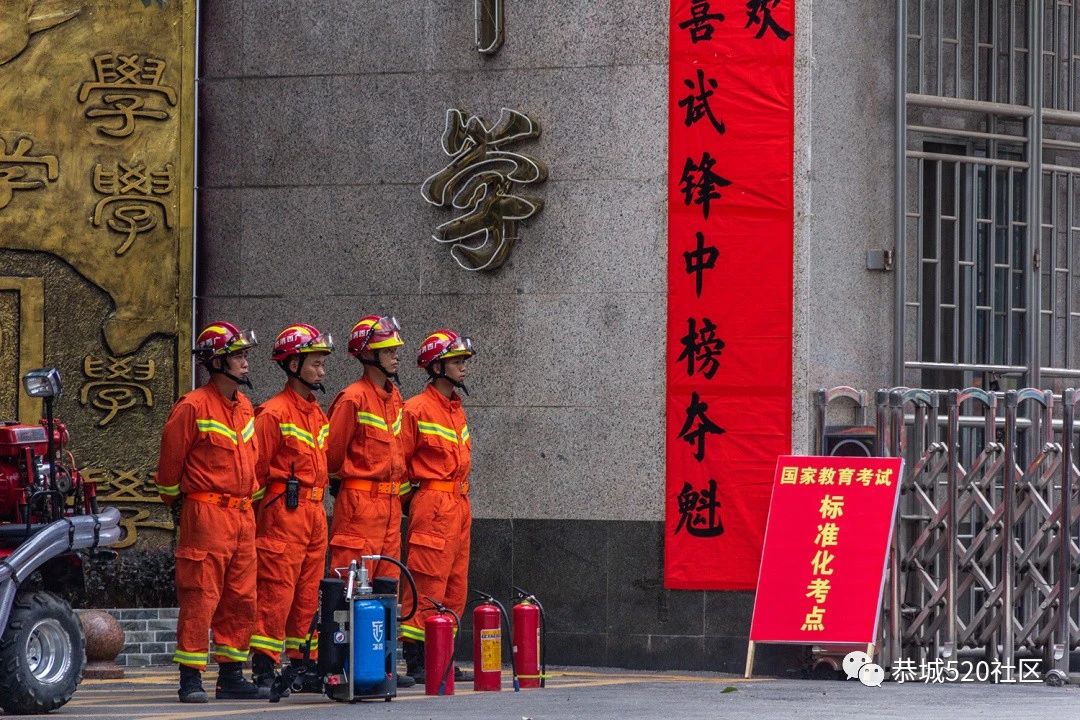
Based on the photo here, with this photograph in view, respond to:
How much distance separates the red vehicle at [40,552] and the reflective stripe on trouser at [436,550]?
7.40 ft

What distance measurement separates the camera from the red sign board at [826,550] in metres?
13.4

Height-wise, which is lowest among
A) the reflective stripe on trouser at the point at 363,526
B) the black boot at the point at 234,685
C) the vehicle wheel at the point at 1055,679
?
the vehicle wheel at the point at 1055,679

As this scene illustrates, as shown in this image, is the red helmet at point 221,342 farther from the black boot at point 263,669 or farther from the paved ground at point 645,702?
the paved ground at point 645,702

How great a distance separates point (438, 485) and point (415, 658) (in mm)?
1148

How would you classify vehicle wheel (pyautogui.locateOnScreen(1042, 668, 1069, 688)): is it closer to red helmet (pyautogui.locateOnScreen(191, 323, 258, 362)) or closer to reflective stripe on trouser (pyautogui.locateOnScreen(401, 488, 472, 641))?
reflective stripe on trouser (pyautogui.locateOnScreen(401, 488, 472, 641))

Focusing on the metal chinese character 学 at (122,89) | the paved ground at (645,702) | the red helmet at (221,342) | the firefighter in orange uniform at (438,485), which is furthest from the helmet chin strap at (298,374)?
the metal chinese character 学 at (122,89)

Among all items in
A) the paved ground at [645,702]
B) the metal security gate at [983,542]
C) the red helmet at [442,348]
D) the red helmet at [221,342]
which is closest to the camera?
the paved ground at [645,702]

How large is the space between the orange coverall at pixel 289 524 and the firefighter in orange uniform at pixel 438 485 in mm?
720

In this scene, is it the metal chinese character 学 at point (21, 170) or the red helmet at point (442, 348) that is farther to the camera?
the metal chinese character 学 at point (21, 170)

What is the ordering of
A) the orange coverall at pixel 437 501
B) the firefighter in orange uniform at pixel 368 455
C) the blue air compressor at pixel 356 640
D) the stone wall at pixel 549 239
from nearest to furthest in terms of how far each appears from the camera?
the blue air compressor at pixel 356 640, the firefighter in orange uniform at pixel 368 455, the orange coverall at pixel 437 501, the stone wall at pixel 549 239

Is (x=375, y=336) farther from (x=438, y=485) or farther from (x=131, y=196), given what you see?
(x=131, y=196)

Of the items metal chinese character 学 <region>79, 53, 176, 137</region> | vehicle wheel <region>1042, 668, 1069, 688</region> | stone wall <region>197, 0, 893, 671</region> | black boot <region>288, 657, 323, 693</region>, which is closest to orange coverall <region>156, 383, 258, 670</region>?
black boot <region>288, 657, 323, 693</region>

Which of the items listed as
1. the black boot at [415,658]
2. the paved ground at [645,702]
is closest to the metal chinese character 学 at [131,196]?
the paved ground at [645,702]

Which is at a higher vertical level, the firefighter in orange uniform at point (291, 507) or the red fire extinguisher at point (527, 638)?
the firefighter in orange uniform at point (291, 507)
